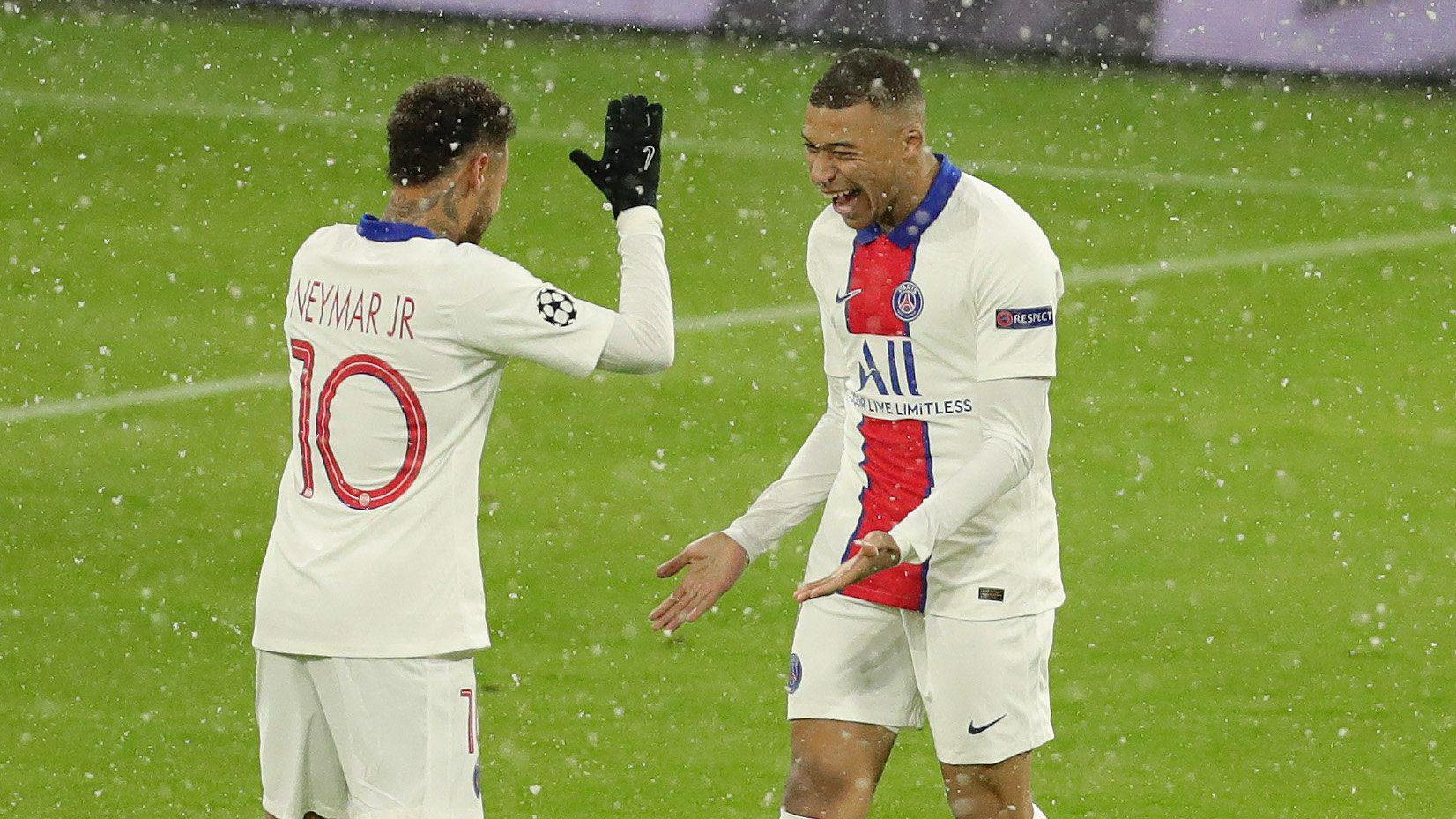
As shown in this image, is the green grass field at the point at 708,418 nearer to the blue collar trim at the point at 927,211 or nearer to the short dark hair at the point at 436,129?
the blue collar trim at the point at 927,211

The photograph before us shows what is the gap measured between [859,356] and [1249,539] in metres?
3.99

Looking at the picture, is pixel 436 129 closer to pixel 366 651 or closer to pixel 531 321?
pixel 531 321

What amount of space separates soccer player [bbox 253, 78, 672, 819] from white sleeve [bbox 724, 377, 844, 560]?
0.83m

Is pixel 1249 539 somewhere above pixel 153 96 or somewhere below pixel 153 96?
below

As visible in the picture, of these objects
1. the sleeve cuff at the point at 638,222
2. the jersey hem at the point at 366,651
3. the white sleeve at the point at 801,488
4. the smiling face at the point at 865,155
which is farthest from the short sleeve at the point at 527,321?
the white sleeve at the point at 801,488

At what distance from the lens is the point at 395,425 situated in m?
4.13

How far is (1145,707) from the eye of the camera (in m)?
6.88

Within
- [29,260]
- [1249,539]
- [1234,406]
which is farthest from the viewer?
[29,260]

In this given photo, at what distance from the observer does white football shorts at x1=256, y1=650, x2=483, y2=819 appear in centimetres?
413

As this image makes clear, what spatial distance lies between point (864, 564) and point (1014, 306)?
25.8 inches

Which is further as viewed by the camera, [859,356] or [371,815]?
[859,356]

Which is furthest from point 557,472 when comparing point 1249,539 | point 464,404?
point 464,404

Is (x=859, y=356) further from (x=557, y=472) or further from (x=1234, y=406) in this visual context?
(x=1234, y=406)

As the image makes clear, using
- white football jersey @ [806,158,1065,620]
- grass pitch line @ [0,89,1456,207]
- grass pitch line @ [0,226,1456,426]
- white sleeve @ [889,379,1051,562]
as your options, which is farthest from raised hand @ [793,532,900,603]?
grass pitch line @ [0,89,1456,207]
